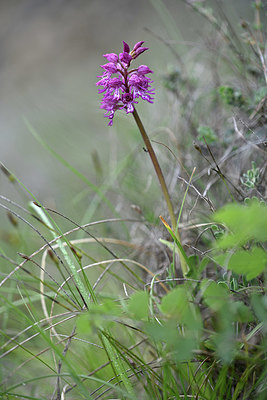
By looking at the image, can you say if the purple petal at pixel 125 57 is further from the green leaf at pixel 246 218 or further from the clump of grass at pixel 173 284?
the green leaf at pixel 246 218

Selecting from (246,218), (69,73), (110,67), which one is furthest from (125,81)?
(69,73)

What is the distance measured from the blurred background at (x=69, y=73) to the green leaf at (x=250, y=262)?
1306 mm

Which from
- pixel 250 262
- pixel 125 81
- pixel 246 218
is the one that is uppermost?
pixel 125 81

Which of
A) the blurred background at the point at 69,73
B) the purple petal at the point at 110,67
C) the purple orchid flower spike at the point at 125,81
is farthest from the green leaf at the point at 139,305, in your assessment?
the blurred background at the point at 69,73

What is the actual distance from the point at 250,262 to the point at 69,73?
475 centimetres

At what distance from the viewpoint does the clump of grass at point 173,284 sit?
732 millimetres

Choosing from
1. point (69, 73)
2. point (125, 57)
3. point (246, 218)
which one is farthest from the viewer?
point (69, 73)

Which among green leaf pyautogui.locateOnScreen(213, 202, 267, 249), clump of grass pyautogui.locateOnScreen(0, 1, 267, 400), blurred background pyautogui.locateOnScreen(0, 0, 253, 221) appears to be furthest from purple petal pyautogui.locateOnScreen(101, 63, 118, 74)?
blurred background pyautogui.locateOnScreen(0, 0, 253, 221)

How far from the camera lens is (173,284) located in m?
1.10

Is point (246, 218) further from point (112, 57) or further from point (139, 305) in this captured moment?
point (112, 57)

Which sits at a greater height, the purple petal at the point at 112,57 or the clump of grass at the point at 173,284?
the purple petal at the point at 112,57

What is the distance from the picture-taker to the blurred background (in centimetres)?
283

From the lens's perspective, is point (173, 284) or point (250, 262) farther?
point (173, 284)

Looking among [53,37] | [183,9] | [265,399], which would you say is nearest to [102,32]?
[53,37]
